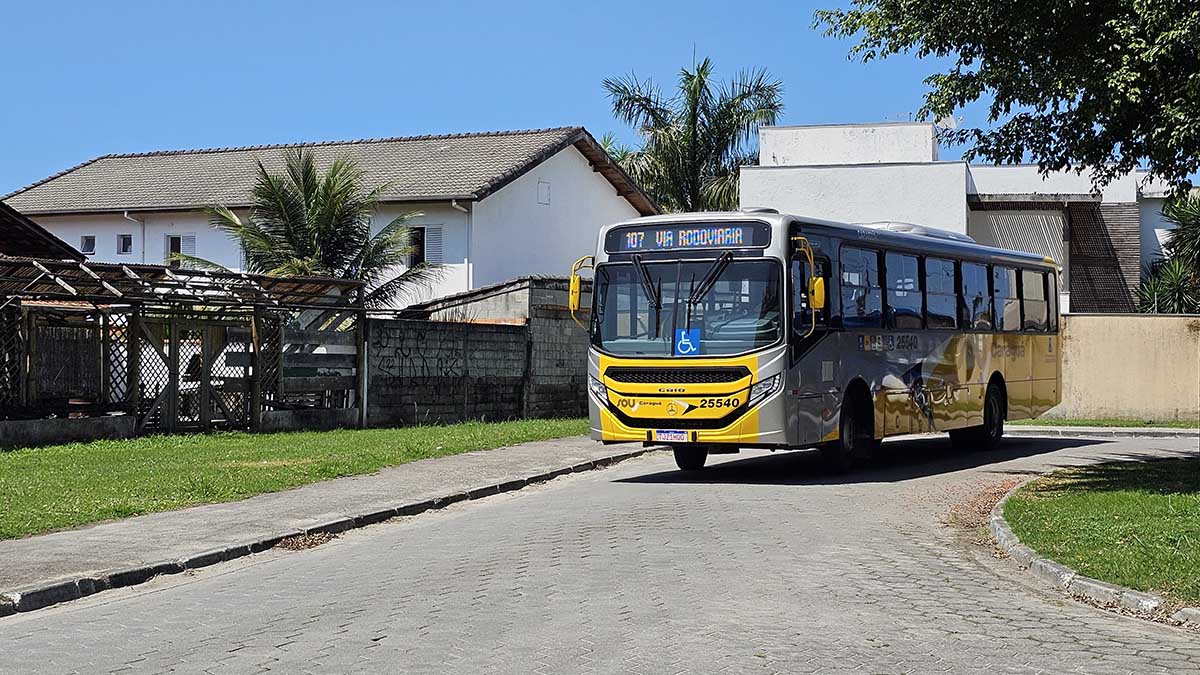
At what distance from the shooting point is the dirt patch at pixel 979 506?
14.3 metres

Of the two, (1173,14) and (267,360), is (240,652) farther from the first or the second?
(267,360)

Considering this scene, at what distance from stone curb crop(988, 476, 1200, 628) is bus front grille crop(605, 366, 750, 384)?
17.2 feet

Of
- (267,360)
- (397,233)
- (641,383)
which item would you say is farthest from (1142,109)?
(397,233)

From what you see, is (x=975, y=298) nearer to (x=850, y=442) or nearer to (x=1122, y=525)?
(x=850, y=442)

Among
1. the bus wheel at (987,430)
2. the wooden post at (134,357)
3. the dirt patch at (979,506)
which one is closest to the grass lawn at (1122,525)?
the dirt patch at (979,506)

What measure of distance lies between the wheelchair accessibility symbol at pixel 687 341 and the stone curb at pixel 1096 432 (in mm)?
13316

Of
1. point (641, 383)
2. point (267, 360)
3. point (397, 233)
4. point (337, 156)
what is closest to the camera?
point (641, 383)

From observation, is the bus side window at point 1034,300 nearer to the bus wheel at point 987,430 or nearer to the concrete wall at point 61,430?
the bus wheel at point 987,430

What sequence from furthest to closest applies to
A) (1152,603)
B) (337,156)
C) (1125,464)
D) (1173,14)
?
1. (337,156)
2. (1125,464)
3. (1173,14)
4. (1152,603)

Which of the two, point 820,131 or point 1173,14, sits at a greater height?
point 820,131

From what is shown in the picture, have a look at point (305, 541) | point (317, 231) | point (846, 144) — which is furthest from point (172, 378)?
point (846, 144)

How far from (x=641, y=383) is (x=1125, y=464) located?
23.9 ft

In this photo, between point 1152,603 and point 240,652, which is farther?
point 1152,603

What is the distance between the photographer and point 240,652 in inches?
308
